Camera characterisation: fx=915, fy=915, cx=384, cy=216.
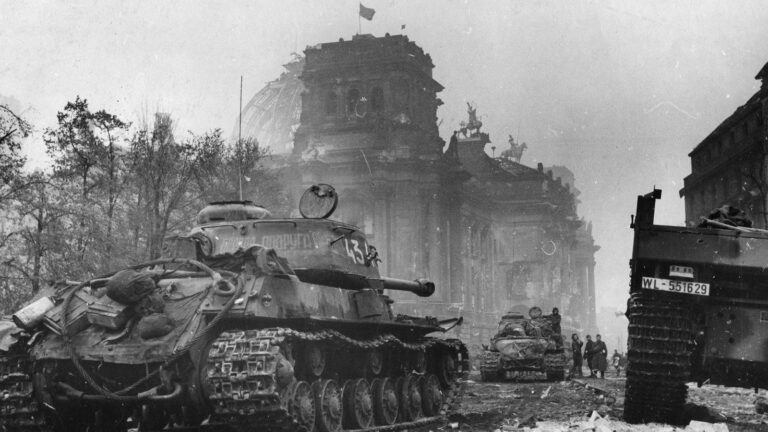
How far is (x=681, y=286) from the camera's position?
33.4 feet

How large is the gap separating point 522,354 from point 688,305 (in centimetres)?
1348

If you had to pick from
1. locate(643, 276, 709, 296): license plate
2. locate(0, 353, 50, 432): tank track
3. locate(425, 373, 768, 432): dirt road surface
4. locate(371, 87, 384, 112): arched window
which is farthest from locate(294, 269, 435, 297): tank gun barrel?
locate(371, 87, 384, 112): arched window

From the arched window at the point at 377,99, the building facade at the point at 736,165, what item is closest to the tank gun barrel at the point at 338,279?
the building facade at the point at 736,165

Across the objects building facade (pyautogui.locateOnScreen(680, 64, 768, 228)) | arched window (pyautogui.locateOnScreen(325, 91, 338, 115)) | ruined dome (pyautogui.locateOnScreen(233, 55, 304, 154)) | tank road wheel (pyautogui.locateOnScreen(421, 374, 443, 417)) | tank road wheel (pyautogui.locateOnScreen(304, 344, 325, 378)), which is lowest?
tank road wheel (pyautogui.locateOnScreen(421, 374, 443, 417))

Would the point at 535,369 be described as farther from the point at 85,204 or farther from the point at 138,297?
the point at 138,297

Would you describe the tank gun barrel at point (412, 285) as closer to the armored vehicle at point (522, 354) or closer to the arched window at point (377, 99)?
the armored vehicle at point (522, 354)

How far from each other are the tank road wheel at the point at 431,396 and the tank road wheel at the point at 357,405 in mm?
2058

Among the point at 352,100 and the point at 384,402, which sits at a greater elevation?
the point at 352,100

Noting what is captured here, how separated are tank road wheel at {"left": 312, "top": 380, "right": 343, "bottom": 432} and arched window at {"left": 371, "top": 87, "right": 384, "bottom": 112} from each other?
129 feet

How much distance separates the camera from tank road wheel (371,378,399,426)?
39.2 feet

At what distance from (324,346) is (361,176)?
37.5m

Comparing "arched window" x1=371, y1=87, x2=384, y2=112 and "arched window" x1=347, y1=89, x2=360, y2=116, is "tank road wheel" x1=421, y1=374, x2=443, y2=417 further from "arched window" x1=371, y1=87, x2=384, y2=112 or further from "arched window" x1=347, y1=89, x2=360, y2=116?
"arched window" x1=347, y1=89, x2=360, y2=116

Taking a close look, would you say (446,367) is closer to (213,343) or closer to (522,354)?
(213,343)

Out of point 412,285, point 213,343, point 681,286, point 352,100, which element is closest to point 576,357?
point 412,285
